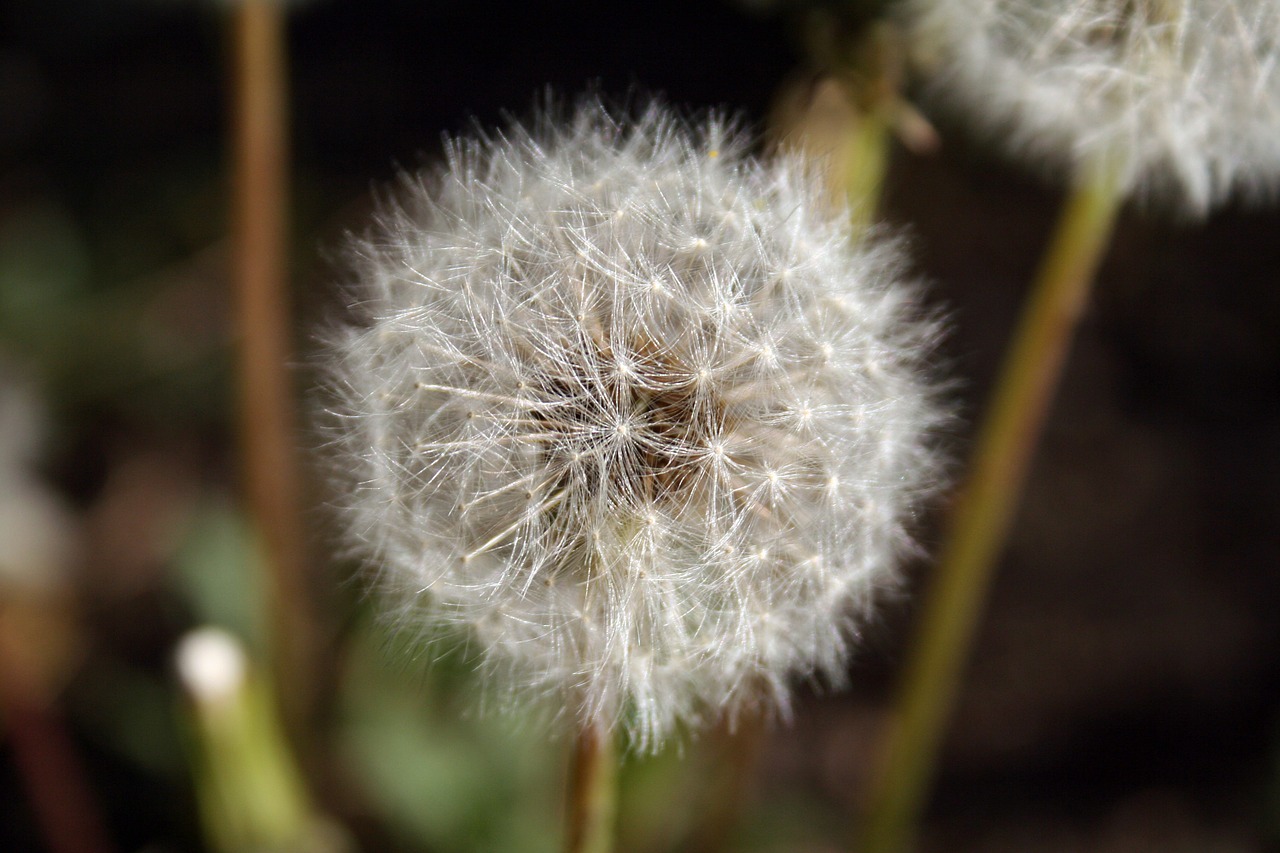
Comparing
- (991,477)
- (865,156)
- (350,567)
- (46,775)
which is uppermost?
(865,156)

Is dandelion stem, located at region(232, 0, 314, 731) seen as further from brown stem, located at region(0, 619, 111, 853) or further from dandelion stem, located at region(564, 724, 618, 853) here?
dandelion stem, located at region(564, 724, 618, 853)

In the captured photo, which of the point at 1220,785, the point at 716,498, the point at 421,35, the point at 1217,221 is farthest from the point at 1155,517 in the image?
the point at 421,35

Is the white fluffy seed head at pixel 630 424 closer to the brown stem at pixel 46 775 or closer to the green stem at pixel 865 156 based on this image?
the green stem at pixel 865 156

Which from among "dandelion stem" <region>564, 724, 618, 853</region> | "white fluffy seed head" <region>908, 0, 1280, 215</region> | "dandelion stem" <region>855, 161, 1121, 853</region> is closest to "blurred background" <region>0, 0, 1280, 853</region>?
"dandelion stem" <region>855, 161, 1121, 853</region>

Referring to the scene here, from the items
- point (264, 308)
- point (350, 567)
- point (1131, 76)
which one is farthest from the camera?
point (350, 567)

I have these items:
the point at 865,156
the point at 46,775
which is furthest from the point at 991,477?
the point at 46,775

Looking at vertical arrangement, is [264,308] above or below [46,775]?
above

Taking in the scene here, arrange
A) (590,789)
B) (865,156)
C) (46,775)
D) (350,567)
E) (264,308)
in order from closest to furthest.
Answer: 1. (590,789)
2. (865,156)
3. (264,308)
4. (350,567)
5. (46,775)

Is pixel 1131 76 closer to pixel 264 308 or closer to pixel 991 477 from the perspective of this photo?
pixel 991 477
